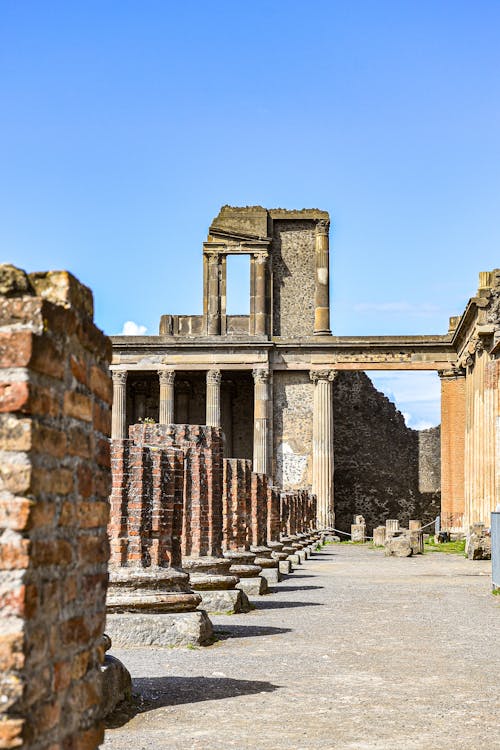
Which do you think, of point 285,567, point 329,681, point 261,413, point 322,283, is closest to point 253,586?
point 285,567

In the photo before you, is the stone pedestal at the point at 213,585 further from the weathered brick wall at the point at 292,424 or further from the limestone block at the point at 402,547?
the weathered brick wall at the point at 292,424

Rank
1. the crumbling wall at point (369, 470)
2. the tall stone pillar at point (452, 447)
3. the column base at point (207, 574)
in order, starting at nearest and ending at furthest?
the column base at point (207, 574) < the tall stone pillar at point (452, 447) < the crumbling wall at point (369, 470)

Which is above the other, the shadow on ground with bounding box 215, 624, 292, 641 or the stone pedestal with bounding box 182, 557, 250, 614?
the stone pedestal with bounding box 182, 557, 250, 614

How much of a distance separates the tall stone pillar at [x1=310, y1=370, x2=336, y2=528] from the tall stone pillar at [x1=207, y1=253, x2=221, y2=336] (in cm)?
356

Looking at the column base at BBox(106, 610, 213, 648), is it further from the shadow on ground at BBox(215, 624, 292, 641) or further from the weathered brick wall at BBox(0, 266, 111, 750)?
the weathered brick wall at BBox(0, 266, 111, 750)

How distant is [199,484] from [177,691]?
4.39 metres

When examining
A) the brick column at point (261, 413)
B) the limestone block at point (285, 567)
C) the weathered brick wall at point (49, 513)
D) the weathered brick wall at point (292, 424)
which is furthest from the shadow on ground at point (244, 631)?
the weathered brick wall at point (292, 424)

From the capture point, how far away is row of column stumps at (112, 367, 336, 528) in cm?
3206

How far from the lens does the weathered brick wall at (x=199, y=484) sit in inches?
387

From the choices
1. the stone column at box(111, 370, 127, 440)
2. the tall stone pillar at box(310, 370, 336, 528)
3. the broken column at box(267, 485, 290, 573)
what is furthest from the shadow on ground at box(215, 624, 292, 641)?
the stone column at box(111, 370, 127, 440)

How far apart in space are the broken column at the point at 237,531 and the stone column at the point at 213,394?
20.0 metres

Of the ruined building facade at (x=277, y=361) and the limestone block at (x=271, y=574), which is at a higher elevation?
the ruined building facade at (x=277, y=361)

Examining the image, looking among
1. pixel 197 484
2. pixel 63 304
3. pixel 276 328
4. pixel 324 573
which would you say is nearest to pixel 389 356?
pixel 276 328

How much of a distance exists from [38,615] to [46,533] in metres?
0.20
